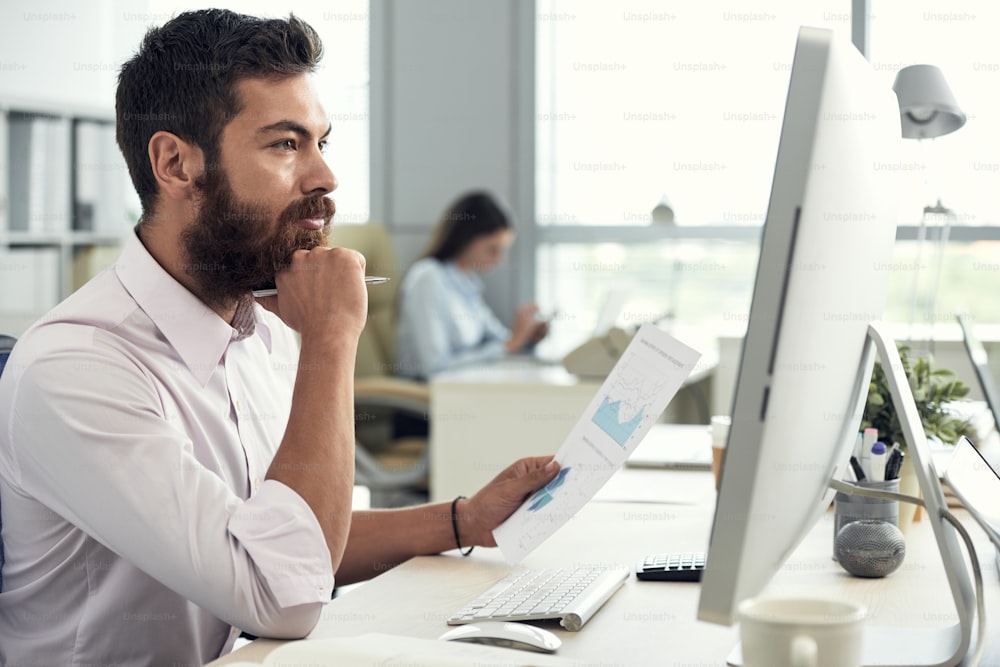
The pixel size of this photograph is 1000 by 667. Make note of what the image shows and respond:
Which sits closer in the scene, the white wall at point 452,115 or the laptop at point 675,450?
the laptop at point 675,450

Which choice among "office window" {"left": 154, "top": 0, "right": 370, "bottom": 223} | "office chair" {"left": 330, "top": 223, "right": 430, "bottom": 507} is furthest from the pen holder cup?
"office window" {"left": 154, "top": 0, "right": 370, "bottom": 223}

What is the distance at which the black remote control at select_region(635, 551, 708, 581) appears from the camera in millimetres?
1238

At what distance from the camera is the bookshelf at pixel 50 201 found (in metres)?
3.66

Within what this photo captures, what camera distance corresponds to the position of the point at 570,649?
993 mm

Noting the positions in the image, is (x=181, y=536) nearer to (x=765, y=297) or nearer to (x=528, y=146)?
(x=765, y=297)

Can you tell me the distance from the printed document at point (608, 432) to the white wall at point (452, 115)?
3.37m

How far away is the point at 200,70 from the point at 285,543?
0.62 metres

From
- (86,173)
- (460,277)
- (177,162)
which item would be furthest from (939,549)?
(86,173)

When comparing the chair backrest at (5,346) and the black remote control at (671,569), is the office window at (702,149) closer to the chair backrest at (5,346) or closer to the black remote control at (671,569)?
the black remote control at (671,569)

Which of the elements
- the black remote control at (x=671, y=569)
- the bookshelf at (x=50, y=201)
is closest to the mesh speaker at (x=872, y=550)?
the black remote control at (x=671, y=569)

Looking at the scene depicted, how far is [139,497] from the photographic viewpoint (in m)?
1.04

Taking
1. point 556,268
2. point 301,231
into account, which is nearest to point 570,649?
point 301,231

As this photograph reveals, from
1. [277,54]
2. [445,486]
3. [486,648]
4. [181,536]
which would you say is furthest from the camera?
[445,486]

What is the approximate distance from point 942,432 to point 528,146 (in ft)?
10.7
